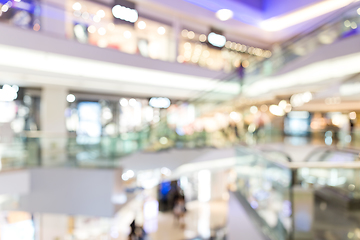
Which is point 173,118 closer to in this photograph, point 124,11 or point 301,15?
point 124,11

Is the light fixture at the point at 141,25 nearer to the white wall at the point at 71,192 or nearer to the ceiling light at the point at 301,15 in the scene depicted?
the white wall at the point at 71,192

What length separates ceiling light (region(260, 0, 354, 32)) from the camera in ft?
44.3

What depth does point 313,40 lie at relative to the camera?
263 inches

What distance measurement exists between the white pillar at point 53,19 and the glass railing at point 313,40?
16.9 feet

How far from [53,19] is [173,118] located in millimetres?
3953

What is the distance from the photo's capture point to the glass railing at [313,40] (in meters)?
6.04

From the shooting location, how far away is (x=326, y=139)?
449 inches

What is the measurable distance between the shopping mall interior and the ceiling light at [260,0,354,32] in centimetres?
7

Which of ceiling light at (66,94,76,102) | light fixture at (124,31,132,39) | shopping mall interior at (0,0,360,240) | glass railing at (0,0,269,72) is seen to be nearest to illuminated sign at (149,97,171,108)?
shopping mall interior at (0,0,360,240)

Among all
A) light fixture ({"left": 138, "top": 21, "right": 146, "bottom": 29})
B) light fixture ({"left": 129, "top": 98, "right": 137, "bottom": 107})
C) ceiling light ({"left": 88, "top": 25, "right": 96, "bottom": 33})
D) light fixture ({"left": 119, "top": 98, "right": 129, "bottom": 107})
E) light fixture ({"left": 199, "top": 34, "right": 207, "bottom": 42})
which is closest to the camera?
ceiling light ({"left": 88, "top": 25, "right": 96, "bottom": 33})

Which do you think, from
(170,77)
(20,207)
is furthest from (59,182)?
(170,77)

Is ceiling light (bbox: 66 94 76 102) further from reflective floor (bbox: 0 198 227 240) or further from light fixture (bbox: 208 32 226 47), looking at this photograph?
light fixture (bbox: 208 32 226 47)

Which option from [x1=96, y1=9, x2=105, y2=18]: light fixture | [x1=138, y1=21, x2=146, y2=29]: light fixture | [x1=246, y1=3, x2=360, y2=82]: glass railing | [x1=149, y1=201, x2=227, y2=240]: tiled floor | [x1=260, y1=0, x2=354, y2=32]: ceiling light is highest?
[x1=260, y1=0, x2=354, y2=32]: ceiling light

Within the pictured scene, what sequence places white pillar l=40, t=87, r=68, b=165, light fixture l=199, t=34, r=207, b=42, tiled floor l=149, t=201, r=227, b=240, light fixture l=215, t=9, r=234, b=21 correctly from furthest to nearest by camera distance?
1. light fixture l=199, t=34, r=207, b=42
2. tiled floor l=149, t=201, r=227, b=240
3. light fixture l=215, t=9, r=234, b=21
4. white pillar l=40, t=87, r=68, b=165
